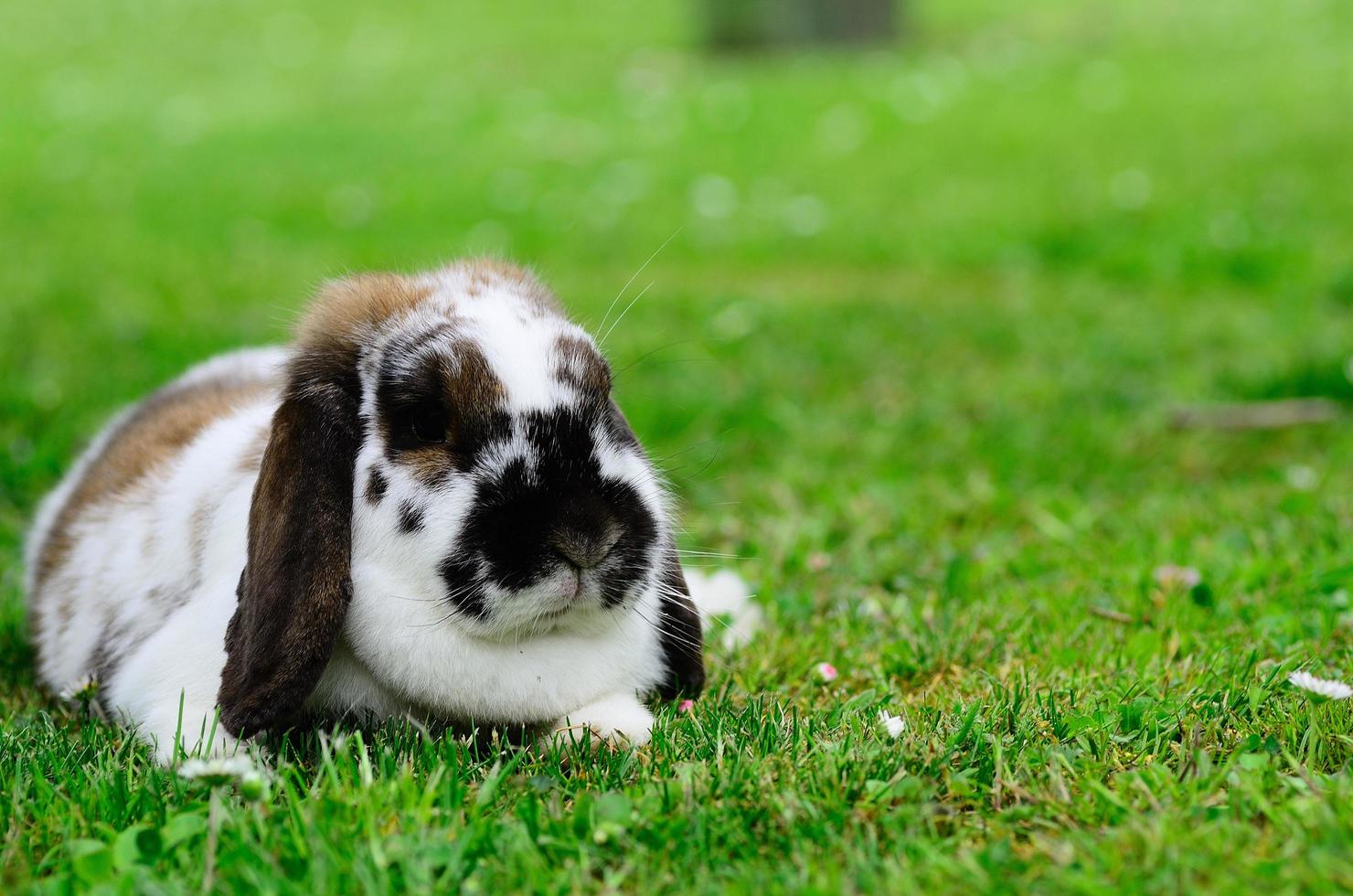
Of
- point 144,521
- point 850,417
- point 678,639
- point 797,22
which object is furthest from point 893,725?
point 797,22

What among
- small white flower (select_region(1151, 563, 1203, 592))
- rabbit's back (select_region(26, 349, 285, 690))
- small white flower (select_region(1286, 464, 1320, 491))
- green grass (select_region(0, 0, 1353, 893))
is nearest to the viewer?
green grass (select_region(0, 0, 1353, 893))

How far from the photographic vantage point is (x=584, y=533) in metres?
2.38

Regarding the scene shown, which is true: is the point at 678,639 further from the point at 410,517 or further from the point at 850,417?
the point at 850,417

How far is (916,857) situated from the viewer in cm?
213

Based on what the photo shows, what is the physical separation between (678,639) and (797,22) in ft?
51.7

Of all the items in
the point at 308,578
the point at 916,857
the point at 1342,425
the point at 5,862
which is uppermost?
the point at 308,578

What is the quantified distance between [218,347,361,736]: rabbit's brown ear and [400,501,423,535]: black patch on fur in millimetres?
117

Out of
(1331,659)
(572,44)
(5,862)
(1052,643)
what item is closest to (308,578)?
(5,862)

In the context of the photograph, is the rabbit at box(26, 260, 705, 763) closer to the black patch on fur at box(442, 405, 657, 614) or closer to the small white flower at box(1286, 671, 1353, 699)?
the black patch on fur at box(442, 405, 657, 614)

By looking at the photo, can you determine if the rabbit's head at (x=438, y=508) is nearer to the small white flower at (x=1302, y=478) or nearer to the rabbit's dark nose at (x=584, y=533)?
the rabbit's dark nose at (x=584, y=533)

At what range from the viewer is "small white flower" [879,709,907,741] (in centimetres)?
254

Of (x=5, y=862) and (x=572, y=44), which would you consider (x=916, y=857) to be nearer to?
(x=5, y=862)

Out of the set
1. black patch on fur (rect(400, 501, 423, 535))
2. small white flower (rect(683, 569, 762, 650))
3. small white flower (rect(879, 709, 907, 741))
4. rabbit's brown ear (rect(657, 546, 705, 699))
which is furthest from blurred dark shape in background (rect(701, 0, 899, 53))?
black patch on fur (rect(400, 501, 423, 535))

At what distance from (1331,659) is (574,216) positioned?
6261 millimetres
